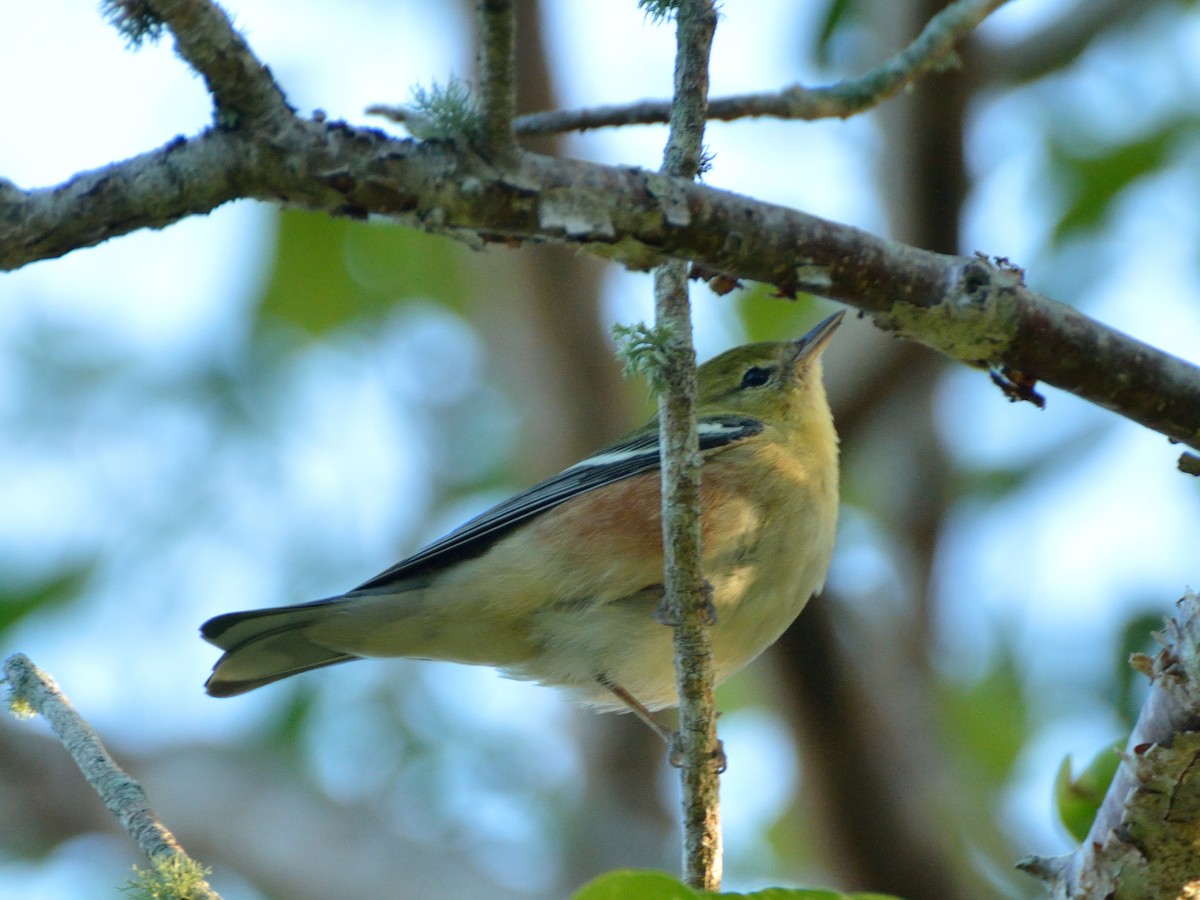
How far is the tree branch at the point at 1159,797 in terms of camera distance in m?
2.58

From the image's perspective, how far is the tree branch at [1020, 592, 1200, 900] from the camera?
2.58 meters

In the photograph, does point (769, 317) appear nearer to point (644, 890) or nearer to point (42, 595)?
point (42, 595)

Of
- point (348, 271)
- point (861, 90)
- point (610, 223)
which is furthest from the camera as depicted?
point (348, 271)

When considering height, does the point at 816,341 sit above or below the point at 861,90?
above

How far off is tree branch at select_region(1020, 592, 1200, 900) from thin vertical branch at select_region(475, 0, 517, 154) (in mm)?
1808

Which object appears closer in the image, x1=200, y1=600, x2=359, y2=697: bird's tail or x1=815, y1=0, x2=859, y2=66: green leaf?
x1=200, y1=600, x2=359, y2=697: bird's tail

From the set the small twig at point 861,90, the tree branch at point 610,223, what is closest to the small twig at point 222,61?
the tree branch at point 610,223

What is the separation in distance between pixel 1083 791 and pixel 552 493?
2267 millimetres

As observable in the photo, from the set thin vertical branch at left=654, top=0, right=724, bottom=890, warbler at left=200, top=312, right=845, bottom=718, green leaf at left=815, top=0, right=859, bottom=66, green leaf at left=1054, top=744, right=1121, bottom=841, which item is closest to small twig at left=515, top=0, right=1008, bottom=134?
thin vertical branch at left=654, top=0, right=724, bottom=890

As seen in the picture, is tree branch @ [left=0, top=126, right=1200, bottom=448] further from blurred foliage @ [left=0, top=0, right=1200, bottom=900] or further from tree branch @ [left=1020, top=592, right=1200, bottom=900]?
blurred foliage @ [left=0, top=0, right=1200, bottom=900]

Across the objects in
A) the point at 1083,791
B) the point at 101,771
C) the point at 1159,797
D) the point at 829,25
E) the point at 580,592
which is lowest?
the point at 101,771

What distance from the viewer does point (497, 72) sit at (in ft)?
7.29

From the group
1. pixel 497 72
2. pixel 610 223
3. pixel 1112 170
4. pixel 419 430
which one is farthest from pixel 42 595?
pixel 1112 170

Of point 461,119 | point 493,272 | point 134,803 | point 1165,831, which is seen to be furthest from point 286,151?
point 493,272
